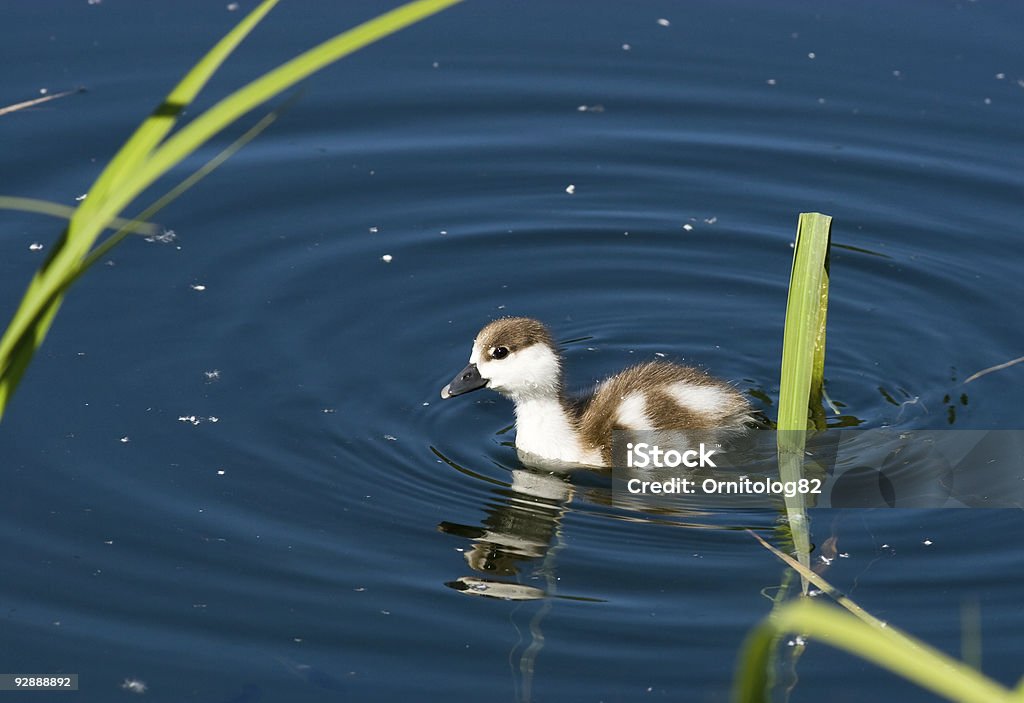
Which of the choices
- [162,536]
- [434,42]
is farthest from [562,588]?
[434,42]

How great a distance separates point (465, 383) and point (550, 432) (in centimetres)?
45

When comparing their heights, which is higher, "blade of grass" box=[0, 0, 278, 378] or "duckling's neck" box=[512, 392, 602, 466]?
"duckling's neck" box=[512, 392, 602, 466]

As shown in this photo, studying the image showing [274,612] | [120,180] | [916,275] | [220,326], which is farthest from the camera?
[916,275]

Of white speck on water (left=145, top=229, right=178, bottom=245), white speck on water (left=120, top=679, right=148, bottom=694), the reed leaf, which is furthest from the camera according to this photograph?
white speck on water (left=145, top=229, right=178, bottom=245)

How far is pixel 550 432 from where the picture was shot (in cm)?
632

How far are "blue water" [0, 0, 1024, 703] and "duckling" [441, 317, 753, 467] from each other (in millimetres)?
242

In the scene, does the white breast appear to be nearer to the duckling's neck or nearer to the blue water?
the duckling's neck

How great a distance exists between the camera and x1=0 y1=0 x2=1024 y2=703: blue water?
4918mm

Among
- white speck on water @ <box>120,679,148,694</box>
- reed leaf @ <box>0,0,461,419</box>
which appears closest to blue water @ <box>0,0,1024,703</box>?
white speck on water @ <box>120,679,148,694</box>

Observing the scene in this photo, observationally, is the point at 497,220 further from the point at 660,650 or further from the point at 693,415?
the point at 660,650

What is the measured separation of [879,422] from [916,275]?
157cm

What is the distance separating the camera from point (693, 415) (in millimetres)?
6242

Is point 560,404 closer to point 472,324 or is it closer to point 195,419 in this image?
point 472,324

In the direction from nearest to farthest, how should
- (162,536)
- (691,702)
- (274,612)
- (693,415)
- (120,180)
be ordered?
(120,180) → (691,702) → (274,612) → (162,536) → (693,415)
